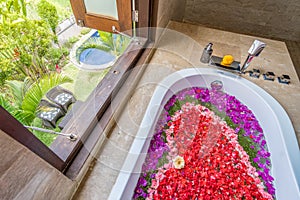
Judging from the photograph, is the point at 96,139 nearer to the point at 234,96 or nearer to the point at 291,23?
the point at 234,96

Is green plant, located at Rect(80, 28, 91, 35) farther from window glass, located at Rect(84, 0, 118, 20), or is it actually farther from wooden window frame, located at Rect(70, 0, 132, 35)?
window glass, located at Rect(84, 0, 118, 20)

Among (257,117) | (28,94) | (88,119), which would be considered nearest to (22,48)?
(28,94)

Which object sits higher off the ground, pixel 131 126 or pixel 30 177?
pixel 30 177

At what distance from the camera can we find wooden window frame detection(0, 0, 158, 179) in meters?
0.63

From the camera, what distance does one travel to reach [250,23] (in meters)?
2.37

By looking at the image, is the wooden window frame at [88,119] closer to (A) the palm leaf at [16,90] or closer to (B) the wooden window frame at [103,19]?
(B) the wooden window frame at [103,19]

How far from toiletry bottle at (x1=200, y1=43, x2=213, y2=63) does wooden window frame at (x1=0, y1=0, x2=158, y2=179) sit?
19.8 inches

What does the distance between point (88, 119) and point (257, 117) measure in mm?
1348

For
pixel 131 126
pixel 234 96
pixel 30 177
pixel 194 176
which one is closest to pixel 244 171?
pixel 194 176

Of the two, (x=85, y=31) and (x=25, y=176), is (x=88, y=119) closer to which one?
(x=25, y=176)

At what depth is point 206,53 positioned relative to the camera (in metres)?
1.61

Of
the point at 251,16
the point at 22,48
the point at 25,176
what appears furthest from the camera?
the point at 251,16

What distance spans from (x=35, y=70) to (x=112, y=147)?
2.81ft

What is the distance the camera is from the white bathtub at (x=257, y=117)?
1.04 metres
